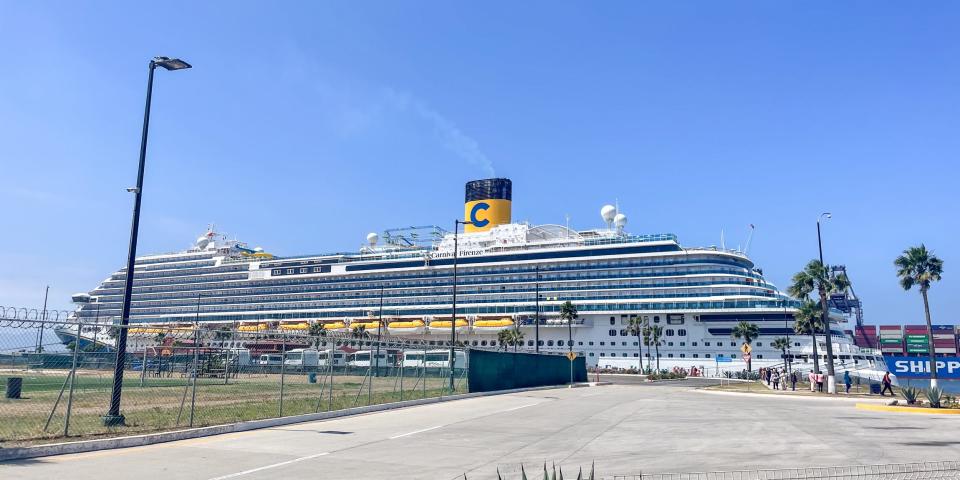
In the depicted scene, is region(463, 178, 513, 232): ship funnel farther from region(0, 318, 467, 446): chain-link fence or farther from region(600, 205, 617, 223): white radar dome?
region(0, 318, 467, 446): chain-link fence

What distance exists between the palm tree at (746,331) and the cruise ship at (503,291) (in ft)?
5.43

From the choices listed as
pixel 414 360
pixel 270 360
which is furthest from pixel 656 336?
pixel 414 360

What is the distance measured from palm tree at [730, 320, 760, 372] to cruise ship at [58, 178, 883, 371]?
1.65 m

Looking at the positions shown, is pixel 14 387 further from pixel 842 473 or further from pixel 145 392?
pixel 842 473

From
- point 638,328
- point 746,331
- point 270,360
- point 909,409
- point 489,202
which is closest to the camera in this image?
point 909,409

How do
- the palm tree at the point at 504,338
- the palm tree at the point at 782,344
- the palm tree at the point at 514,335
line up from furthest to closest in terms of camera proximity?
1. the palm tree at the point at 504,338
2. the palm tree at the point at 514,335
3. the palm tree at the point at 782,344

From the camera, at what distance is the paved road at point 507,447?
1041cm

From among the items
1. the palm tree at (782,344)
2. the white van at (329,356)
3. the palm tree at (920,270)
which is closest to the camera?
the white van at (329,356)

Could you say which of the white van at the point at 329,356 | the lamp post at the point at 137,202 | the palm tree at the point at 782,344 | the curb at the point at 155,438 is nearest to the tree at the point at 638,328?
the palm tree at the point at 782,344

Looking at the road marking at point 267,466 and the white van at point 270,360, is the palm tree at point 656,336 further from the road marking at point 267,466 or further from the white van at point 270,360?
Answer: the road marking at point 267,466

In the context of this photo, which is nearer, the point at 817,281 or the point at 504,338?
the point at 817,281

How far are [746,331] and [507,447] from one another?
61.7 m

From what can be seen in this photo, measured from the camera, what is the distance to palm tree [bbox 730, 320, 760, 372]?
2729 inches

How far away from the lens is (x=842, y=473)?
968cm
